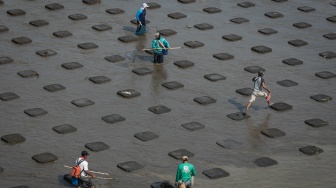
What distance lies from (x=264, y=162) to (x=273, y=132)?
8.00 feet

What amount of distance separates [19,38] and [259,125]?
1228 cm

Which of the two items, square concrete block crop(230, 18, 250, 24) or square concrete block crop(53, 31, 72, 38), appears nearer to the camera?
square concrete block crop(53, 31, 72, 38)

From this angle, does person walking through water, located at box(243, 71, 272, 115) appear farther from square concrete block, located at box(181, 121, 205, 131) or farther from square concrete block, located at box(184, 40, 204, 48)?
square concrete block, located at box(184, 40, 204, 48)

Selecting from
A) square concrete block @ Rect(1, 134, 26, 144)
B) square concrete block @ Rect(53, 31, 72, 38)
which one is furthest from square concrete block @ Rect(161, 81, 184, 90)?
square concrete block @ Rect(1, 134, 26, 144)

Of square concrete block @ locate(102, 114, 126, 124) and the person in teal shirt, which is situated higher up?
the person in teal shirt

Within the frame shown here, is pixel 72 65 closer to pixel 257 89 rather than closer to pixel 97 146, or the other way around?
pixel 97 146

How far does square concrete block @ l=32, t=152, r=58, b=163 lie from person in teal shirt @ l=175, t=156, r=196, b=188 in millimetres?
4727

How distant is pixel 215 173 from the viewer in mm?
29938

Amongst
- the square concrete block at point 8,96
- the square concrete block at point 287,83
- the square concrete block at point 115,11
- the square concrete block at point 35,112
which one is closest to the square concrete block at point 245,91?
the square concrete block at point 287,83

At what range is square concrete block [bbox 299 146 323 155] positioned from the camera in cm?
3162

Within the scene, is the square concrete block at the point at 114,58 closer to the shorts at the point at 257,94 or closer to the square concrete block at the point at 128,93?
the square concrete block at the point at 128,93

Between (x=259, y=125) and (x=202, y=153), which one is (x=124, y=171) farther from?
(x=259, y=125)

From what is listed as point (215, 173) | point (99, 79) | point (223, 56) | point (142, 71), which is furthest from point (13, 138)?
point (223, 56)

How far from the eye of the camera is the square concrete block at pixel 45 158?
3012cm
